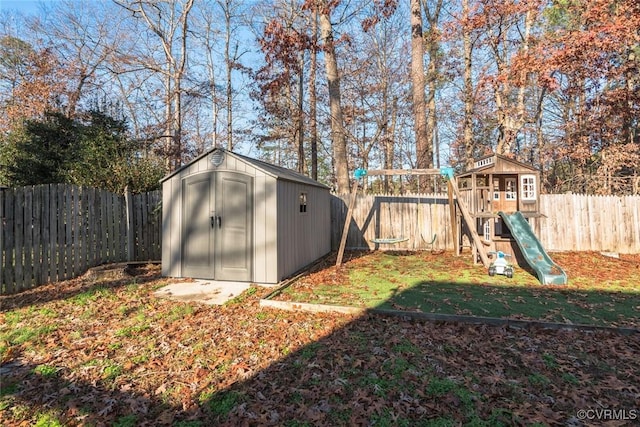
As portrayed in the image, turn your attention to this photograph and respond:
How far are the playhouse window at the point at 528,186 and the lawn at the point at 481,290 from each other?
71.6 inches

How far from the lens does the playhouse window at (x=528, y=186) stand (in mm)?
7703

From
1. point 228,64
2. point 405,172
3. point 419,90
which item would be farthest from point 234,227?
point 228,64

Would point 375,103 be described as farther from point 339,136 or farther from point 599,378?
point 599,378

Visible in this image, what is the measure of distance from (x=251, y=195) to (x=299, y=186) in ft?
4.76

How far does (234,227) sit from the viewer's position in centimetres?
596

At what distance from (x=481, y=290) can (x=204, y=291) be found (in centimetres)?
482

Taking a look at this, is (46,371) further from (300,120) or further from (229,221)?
(300,120)

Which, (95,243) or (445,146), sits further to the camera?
(445,146)

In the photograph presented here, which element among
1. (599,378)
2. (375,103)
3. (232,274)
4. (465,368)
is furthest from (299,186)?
(375,103)

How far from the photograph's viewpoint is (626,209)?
342 inches

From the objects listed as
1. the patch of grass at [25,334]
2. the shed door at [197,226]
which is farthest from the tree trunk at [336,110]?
the patch of grass at [25,334]

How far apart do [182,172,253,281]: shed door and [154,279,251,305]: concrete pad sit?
0.19 meters

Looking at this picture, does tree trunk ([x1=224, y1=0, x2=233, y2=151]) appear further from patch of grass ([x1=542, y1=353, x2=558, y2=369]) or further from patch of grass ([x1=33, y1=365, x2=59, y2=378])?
patch of grass ([x1=542, y1=353, x2=558, y2=369])

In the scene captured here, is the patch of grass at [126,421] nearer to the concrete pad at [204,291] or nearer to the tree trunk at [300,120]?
the concrete pad at [204,291]
